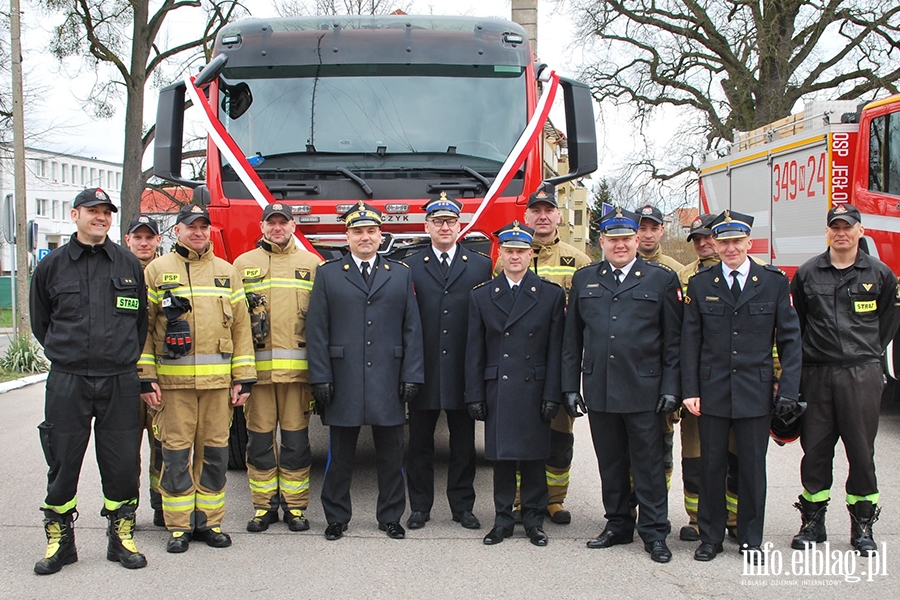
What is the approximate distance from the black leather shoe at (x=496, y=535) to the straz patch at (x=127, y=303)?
7.80ft

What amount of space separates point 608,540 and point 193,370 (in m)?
2.58

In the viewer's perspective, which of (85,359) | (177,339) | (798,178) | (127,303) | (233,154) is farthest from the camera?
(798,178)

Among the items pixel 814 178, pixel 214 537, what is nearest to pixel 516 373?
pixel 214 537

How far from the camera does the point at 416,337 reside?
5391 millimetres

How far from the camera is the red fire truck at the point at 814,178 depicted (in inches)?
336

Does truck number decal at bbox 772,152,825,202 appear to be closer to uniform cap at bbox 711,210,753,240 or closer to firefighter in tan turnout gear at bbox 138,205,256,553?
uniform cap at bbox 711,210,753,240

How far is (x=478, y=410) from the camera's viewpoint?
5328 mm

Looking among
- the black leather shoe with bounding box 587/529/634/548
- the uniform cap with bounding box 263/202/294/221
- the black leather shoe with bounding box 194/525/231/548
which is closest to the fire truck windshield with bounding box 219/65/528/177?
the uniform cap with bounding box 263/202/294/221

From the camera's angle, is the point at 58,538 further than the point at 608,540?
No

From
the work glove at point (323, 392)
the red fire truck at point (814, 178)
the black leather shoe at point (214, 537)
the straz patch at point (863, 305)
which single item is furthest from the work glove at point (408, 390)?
the red fire truck at point (814, 178)

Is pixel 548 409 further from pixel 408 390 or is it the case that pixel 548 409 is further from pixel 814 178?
pixel 814 178

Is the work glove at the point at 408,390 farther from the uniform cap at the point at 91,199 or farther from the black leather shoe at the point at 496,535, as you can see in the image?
the uniform cap at the point at 91,199

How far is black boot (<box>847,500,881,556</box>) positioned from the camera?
4.97 metres

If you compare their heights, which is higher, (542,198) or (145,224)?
(542,198)
